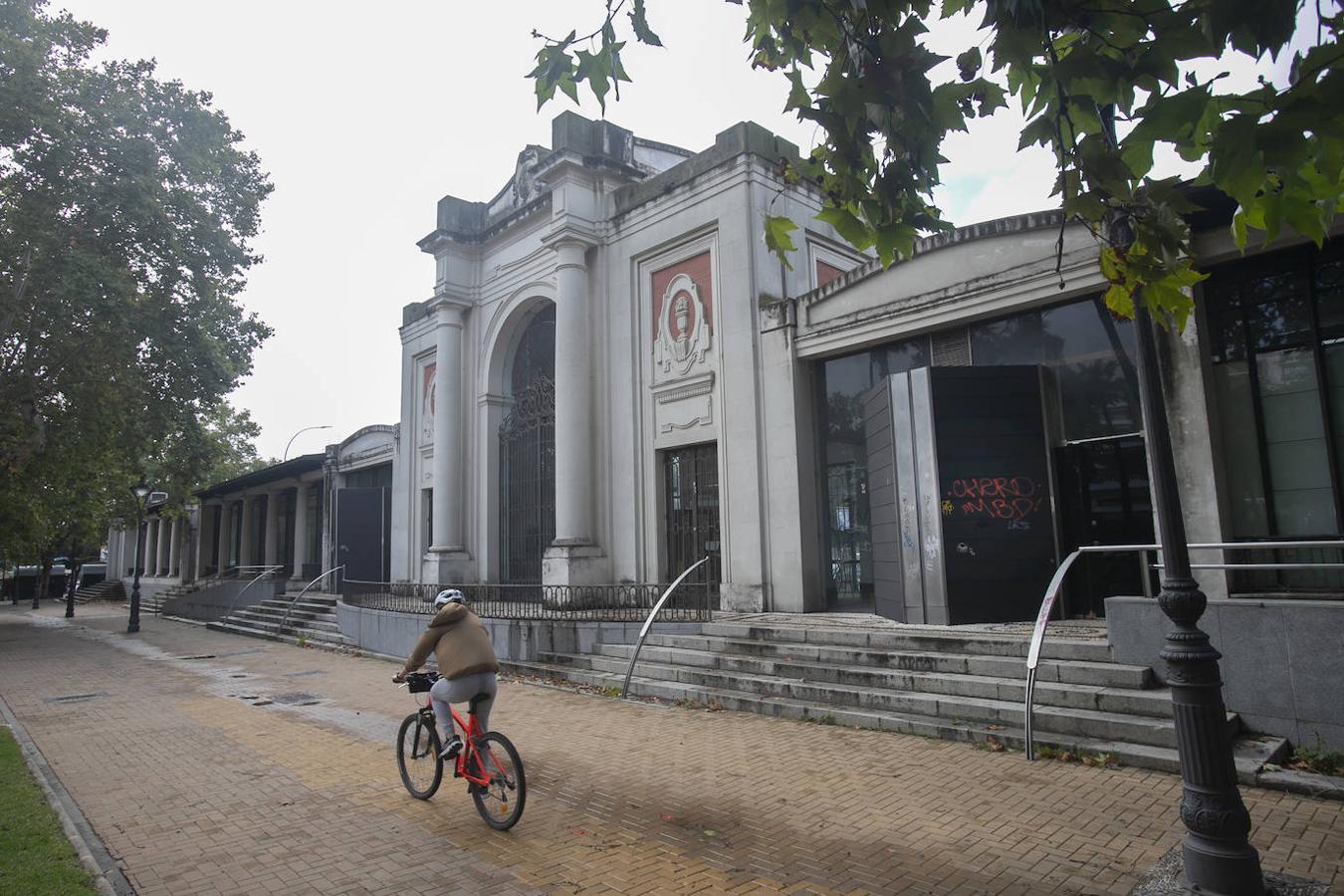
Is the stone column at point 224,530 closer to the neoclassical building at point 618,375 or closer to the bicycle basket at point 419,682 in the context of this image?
the neoclassical building at point 618,375

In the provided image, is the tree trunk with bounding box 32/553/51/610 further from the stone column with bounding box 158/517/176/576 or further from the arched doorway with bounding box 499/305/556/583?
the arched doorway with bounding box 499/305/556/583

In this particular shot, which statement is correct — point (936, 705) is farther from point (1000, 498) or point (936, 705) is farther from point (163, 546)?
point (163, 546)

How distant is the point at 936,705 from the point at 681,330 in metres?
9.86

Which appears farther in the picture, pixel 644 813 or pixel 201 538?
pixel 201 538

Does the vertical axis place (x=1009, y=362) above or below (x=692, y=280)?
below

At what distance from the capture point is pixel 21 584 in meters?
49.1

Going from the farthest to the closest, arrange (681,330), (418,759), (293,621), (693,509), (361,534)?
(361,534)
(293,621)
(681,330)
(693,509)
(418,759)

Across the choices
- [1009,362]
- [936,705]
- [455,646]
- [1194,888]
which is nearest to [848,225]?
[1194,888]

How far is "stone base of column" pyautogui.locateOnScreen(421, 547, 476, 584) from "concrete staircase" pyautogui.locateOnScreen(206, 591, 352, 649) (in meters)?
2.61

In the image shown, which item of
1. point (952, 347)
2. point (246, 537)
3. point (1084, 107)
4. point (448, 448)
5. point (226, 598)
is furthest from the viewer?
point (246, 537)

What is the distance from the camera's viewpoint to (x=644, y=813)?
5.76 metres

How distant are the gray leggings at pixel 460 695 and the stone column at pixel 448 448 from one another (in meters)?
15.2

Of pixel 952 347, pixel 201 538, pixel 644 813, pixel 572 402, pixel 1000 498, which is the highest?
pixel 572 402

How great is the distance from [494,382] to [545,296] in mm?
3024
